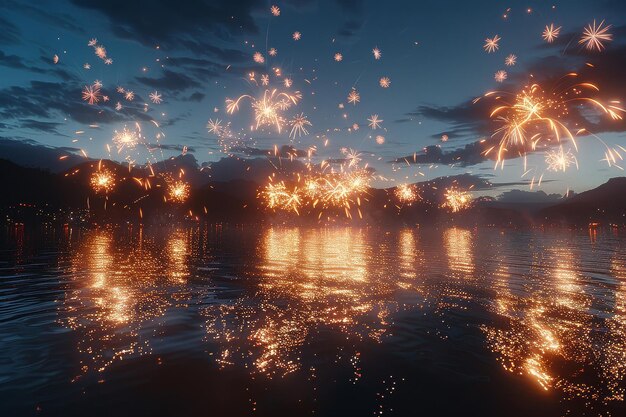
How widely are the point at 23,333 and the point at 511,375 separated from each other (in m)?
14.0

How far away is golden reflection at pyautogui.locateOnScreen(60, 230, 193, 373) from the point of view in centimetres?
1049

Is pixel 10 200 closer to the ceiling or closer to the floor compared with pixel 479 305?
closer to the ceiling

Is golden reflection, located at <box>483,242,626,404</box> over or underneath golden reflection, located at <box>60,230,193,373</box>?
underneath

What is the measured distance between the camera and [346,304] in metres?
16.7

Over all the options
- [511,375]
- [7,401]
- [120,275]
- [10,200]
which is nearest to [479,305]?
[511,375]

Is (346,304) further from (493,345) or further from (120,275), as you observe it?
(120,275)

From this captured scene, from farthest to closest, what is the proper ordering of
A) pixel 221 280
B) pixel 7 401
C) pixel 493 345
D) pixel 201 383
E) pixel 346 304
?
pixel 221 280 < pixel 346 304 < pixel 493 345 < pixel 201 383 < pixel 7 401

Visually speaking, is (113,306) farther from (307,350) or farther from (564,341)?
(564,341)

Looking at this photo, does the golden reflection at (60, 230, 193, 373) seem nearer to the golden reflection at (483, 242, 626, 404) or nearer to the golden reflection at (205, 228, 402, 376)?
the golden reflection at (205, 228, 402, 376)

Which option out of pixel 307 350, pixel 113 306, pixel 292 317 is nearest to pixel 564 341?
pixel 307 350

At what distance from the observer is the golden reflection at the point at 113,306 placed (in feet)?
34.4

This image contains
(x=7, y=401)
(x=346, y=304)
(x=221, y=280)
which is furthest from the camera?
(x=221, y=280)

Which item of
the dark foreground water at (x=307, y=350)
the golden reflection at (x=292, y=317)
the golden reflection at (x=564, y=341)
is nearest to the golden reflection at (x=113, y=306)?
the dark foreground water at (x=307, y=350)

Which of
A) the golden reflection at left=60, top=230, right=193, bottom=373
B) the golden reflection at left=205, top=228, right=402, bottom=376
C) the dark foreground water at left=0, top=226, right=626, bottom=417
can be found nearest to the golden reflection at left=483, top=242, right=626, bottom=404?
the dark foreground water at left=0, top=226, right=626, bottom=417
